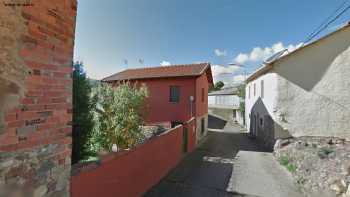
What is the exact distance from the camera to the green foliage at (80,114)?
5984mm

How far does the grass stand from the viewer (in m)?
8.14

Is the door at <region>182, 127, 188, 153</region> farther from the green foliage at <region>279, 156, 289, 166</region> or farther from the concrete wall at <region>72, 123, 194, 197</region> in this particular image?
the green foliage at <region>279, 156, 289, 166</region>

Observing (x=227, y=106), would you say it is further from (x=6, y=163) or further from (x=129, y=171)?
(x=6, y=163)

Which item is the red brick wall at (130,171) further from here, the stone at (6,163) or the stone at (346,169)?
the stone at (346,169)

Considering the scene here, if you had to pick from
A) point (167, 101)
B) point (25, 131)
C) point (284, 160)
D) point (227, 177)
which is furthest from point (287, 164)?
point (25, 131)

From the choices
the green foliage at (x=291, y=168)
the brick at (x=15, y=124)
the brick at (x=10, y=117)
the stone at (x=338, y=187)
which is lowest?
the green foliage at (x=291, y=168)

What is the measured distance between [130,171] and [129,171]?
0.06m

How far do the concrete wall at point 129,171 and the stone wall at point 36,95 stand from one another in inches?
68.2

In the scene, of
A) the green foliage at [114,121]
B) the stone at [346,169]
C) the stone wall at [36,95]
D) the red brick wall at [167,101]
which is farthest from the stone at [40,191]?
the red brick wall at [167,101]

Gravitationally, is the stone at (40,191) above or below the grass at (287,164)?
above

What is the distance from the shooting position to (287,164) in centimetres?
880

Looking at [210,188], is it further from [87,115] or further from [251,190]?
[87,115]

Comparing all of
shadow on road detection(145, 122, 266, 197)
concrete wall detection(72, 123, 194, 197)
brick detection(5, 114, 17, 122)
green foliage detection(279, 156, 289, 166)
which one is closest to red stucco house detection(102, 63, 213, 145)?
shadow on road detection(145, 122, 266, 197)

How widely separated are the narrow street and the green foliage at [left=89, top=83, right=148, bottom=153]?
2.23 m
